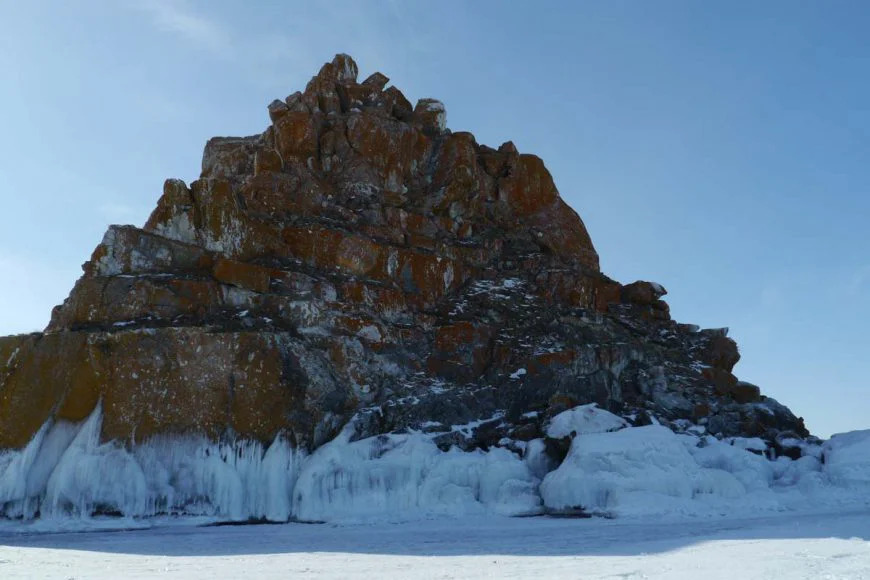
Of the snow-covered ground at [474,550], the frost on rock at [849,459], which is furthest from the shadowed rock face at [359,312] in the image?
the snow-covered ground at [474,550]

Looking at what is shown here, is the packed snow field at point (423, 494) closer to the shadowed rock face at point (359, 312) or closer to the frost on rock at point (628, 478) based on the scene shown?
the frost on rock at point (628, 478)

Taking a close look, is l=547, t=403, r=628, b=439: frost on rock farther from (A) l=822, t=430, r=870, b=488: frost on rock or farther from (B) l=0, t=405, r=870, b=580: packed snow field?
(A) l=822, t=430, r=870, b=488: frost on rock

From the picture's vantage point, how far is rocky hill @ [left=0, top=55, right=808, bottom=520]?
32344 mm

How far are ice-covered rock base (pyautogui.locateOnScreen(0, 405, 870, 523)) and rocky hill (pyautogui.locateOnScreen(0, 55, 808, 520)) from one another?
1055 mm

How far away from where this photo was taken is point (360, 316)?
38438 millimetres

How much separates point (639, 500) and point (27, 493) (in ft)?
84.3

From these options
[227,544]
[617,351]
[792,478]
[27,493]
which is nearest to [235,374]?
[27,493]

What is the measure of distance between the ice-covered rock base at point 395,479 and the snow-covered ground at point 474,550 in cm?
221

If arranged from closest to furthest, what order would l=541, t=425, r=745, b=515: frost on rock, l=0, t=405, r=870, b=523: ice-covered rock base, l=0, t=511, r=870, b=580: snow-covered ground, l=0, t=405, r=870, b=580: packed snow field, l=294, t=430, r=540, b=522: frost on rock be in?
l=0, t=511, r=870, b=580: snow-covered ground
l=0, t=405, r=870, b=580: packed snow field
l=0, t=405, r=870, b=523: ice-covered rock base
l=541, t=425, r=745, b=515: frost on rock
l=294, t=430, r=540, b=522: frost on rock

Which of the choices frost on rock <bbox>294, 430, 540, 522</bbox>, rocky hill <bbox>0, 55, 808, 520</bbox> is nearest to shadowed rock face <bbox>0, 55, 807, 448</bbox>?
rocky hill <bbox>0, 55, 808, 520</bbox>

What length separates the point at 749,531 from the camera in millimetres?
22797

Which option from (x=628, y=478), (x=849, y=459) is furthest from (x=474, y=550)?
(x=849, y=459)

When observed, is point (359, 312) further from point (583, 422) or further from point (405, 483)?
point (583, 422)

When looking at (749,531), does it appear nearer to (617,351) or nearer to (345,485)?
(345,485)
